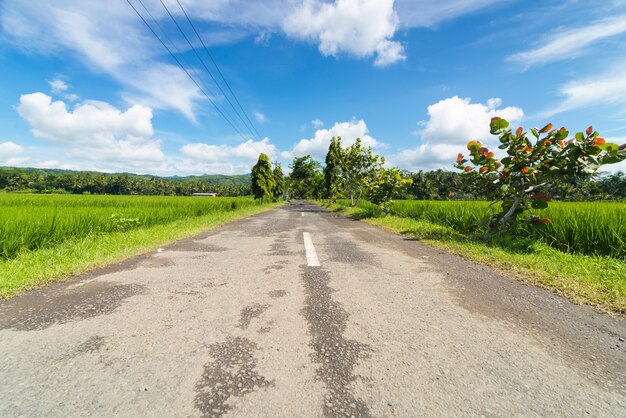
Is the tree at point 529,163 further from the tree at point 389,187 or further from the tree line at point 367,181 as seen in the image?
the tree at point 389,187

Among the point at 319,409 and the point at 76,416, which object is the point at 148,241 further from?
the point at 319,409

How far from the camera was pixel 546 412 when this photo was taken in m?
1.65

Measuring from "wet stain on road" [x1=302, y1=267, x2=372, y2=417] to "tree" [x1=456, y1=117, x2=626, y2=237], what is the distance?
6.26 m

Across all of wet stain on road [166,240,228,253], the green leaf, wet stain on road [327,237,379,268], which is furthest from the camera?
wet stain on road [166,240,228,253]

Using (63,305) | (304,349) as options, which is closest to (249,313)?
(304,349)

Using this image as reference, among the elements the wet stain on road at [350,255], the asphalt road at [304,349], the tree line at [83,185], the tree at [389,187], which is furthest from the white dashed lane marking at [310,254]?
the tree line at [83,185]

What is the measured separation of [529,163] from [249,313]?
24.7 ft

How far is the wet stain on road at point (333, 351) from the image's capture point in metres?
1.68

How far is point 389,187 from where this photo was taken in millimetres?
16906

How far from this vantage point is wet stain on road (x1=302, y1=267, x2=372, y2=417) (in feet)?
5.50

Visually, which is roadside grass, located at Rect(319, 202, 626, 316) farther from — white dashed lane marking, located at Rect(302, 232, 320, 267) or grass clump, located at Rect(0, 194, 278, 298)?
grass clump, located at Rect(0, 194, 278, 298)

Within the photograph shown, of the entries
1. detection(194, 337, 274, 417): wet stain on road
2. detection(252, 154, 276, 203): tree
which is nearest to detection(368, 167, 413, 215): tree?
detection(194, 337, 274, 417): wet stain on road

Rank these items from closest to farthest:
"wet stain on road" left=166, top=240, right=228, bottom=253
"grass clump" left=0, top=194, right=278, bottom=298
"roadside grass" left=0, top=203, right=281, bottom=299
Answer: "roadside grass" left=0, top=203, right=281, bottom=299 < "grass clump" left=0, top=194, right=278, bottom=298 < "wet stain on road" left=166, top=240, right=228, bottom=253

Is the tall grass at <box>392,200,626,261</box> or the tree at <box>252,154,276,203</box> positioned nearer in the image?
the tall grass at <box>392,200,626,261</box>
